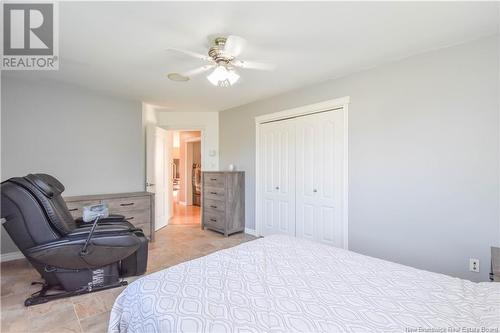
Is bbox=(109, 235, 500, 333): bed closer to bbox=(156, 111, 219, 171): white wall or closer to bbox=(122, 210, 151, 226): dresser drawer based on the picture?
bbox=(122, 210, 151, 226): dresser drawer

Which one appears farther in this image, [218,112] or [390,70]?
[218,112]

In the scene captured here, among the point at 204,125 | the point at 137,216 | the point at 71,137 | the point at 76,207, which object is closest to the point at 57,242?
the point at 76,207

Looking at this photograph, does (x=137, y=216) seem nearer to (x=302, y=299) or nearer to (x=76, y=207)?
(x=76, y=207)

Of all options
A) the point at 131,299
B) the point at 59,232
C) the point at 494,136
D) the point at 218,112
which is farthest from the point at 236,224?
the point at 494,136

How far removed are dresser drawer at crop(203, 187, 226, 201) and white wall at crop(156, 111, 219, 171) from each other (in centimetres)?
61

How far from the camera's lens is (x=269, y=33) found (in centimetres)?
212

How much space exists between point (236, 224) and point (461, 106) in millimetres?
3560

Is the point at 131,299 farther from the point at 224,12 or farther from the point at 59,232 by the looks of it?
the point at 224,12

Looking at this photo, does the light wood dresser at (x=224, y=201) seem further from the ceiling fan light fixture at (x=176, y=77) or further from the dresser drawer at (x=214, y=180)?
the ceiling fan light fixture at (x=176, y=77)

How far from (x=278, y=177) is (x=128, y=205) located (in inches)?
94.2

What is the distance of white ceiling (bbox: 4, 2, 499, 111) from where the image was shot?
180cm

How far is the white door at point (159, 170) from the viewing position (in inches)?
174

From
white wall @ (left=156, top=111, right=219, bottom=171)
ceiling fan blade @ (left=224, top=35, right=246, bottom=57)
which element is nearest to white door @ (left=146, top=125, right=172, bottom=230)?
white wall @ (left=156, top=111, right=219, bottom=171)

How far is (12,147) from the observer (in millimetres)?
3229
